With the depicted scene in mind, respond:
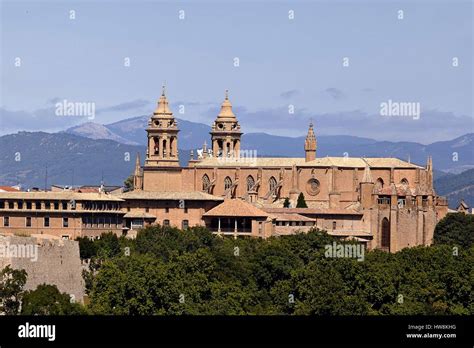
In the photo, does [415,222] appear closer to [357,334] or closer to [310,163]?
[310,163]

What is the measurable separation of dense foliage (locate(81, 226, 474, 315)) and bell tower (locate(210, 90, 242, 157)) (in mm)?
47886

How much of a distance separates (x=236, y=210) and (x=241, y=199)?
14.3 meters

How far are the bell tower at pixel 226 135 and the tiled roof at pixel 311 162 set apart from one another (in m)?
5.70

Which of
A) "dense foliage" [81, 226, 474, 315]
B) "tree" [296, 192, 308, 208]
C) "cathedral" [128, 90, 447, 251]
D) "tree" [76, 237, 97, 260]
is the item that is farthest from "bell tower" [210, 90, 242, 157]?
"tree" [76, 237, 97, 260]

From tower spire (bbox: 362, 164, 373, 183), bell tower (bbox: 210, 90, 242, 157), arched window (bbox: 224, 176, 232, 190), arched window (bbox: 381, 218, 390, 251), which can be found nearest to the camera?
arched window (bbox: 381, 218, 390, 251)

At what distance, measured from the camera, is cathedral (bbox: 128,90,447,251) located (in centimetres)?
11981

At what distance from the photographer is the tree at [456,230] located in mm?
121875

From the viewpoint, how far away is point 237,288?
8112cm

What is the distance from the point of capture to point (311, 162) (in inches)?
5399

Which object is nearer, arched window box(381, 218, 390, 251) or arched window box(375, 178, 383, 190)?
arched window box(381, 218, 390, 251)

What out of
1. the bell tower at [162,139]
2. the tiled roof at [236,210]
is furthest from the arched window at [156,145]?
the tiled roof at [236,210]

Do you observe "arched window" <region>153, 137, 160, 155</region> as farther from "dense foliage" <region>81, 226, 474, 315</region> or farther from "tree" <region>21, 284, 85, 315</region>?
"tree" <region>21, 284, 85, 315</region>

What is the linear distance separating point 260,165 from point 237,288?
193ft

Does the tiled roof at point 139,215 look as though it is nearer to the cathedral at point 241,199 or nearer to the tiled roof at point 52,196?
the cathedral at point 241,199
